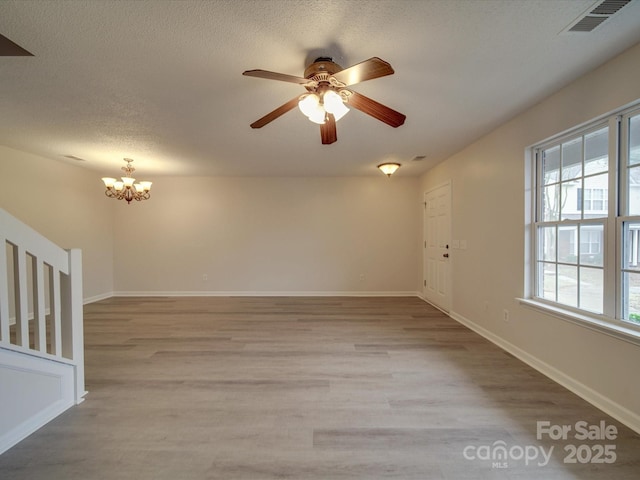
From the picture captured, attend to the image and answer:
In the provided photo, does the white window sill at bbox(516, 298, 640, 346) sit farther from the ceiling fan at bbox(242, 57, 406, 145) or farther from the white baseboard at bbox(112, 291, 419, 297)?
the white baseboard at bbox(112, 291, 419, 297)

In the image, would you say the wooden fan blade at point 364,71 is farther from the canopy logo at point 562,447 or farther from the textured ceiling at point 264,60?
the canopy logo at point 562,447

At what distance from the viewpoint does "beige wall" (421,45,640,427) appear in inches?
69.6

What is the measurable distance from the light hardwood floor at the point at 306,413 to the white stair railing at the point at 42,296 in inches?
17.6

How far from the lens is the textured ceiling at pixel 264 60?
1.41 metres

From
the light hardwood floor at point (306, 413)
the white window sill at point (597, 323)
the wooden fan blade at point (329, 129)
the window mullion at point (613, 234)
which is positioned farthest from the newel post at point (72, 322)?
the window mullion at point (613, 234)

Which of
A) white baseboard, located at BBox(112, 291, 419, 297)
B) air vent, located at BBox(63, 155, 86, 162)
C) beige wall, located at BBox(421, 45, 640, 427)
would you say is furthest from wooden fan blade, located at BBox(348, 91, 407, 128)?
air vent, located at BBox(63, 155, 86, 162)

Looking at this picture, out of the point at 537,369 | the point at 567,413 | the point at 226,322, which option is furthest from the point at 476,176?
the point at 226,322

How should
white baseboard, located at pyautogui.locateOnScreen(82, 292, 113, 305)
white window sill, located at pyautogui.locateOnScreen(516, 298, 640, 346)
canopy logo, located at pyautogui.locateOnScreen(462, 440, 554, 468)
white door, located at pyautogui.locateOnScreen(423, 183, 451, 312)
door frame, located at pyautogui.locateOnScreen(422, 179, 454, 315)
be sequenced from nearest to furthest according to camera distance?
canopy logo, located at pyautogui.locateOnScreen(462, 440, 554, 468), white window sill, located at pyautogui.locateOnScreen(516, 298, 640, 346), door frame, located at pyautogui.locateOnScreen(422, 179, 454, 315), white door, located at pyautogui.locateOnScreen(423, 183, 451, 312), white baseboard, located at pyautogui.locateOnScreen(82, 292, 113, 305)

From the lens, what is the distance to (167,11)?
140 centimetres


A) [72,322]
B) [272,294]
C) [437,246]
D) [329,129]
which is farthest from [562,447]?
[272,294]

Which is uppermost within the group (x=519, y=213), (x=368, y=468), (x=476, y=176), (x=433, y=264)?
(x=476, y=176)

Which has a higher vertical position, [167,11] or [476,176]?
[167,11]

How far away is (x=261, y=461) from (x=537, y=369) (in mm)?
2493

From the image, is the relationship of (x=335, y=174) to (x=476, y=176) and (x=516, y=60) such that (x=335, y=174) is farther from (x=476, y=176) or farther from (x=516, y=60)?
(x=516, y=60)
